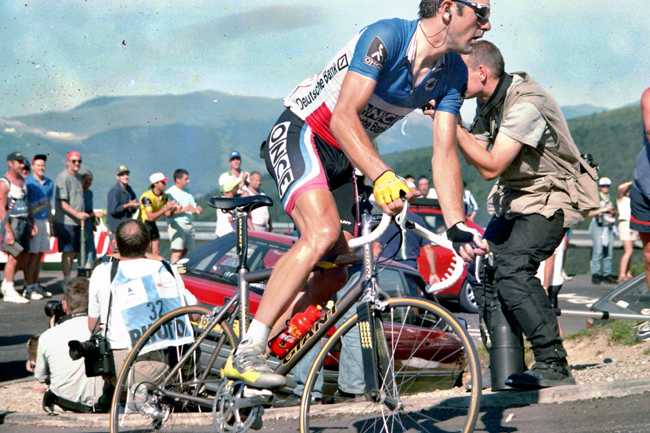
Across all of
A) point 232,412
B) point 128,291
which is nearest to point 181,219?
point 128,291

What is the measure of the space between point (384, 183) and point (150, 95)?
36942 millimetres

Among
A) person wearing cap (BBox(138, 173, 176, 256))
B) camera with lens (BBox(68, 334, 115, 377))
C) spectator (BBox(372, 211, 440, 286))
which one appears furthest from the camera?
person wearing cap (BBox(138, 173, 176, 256))

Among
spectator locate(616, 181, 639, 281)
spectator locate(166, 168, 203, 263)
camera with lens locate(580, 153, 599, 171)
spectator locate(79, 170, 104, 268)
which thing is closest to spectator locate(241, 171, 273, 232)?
spectator locate(166, 168, 203, 263)

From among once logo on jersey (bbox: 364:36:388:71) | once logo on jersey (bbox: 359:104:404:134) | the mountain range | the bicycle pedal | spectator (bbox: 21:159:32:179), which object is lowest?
the bicycle pedal

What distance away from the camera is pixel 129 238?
5.18m

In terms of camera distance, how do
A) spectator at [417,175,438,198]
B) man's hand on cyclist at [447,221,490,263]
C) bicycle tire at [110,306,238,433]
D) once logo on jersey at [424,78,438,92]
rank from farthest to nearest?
1. spectator at [417,175,438,198]
2. bicycle tire at [110,306,238,433]
3. once logo on jersey at [424,78,438,92]
4. man's hand on cyclist at [447,221,490,263]

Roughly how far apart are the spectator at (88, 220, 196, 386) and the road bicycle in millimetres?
498

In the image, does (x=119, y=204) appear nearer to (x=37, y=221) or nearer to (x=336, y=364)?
(x=37, y=221)

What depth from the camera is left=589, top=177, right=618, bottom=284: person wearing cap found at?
1509 centimetres

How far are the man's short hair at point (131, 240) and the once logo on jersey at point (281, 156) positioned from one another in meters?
1.62

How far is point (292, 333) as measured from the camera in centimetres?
381

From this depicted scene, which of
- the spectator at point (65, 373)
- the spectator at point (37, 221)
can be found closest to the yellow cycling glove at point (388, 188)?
the spectator at point (65, 373)

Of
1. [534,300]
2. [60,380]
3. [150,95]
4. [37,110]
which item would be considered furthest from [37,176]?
[150,95]

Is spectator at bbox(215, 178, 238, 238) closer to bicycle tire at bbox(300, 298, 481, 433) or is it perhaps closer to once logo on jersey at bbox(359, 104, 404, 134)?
once logo on jersey at bbox(359, 104, 404, 134)
